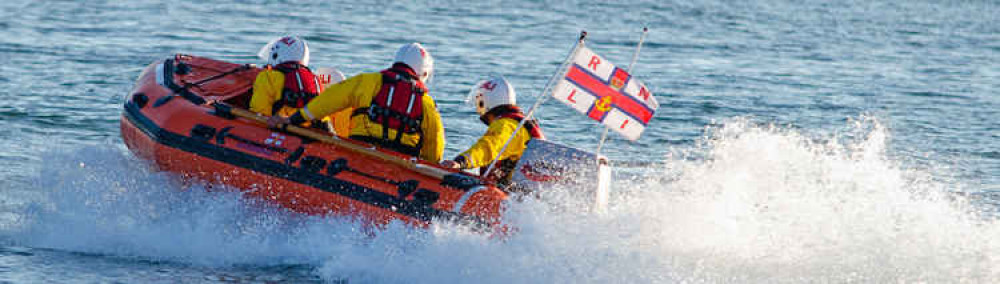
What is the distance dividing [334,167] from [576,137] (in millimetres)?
5439

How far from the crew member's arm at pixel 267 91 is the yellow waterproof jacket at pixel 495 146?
1.67m

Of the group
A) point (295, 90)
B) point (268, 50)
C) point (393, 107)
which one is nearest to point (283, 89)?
point (295, 90)

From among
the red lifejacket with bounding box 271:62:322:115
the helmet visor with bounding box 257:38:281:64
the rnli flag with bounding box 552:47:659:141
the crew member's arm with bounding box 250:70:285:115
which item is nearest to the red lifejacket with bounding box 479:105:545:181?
the rnli flag with bounding box 552:47:659:141

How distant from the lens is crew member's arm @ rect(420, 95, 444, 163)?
7215 millimetres

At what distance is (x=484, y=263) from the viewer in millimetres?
6113

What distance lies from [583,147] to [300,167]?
4896mm

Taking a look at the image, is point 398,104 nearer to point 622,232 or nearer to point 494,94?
point 494,94

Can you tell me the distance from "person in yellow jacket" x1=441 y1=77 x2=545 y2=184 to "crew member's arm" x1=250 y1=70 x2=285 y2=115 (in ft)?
4.74

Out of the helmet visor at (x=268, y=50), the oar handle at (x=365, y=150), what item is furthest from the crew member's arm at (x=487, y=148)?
the helmet visor at (x=268, y=50)

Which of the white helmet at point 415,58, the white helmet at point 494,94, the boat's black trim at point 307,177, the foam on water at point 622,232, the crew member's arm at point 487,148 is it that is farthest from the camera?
the white helmet at point 415,58

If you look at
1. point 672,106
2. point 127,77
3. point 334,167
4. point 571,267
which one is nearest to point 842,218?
point 571,267

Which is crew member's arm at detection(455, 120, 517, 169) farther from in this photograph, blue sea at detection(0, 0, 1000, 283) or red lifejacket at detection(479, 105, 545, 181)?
blue sea at detection(0, 0, 1000, 283)

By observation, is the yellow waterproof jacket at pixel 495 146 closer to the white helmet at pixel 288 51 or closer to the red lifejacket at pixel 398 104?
the red lifejacket at pixel 398 104

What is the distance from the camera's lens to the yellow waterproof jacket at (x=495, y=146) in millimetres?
6758
